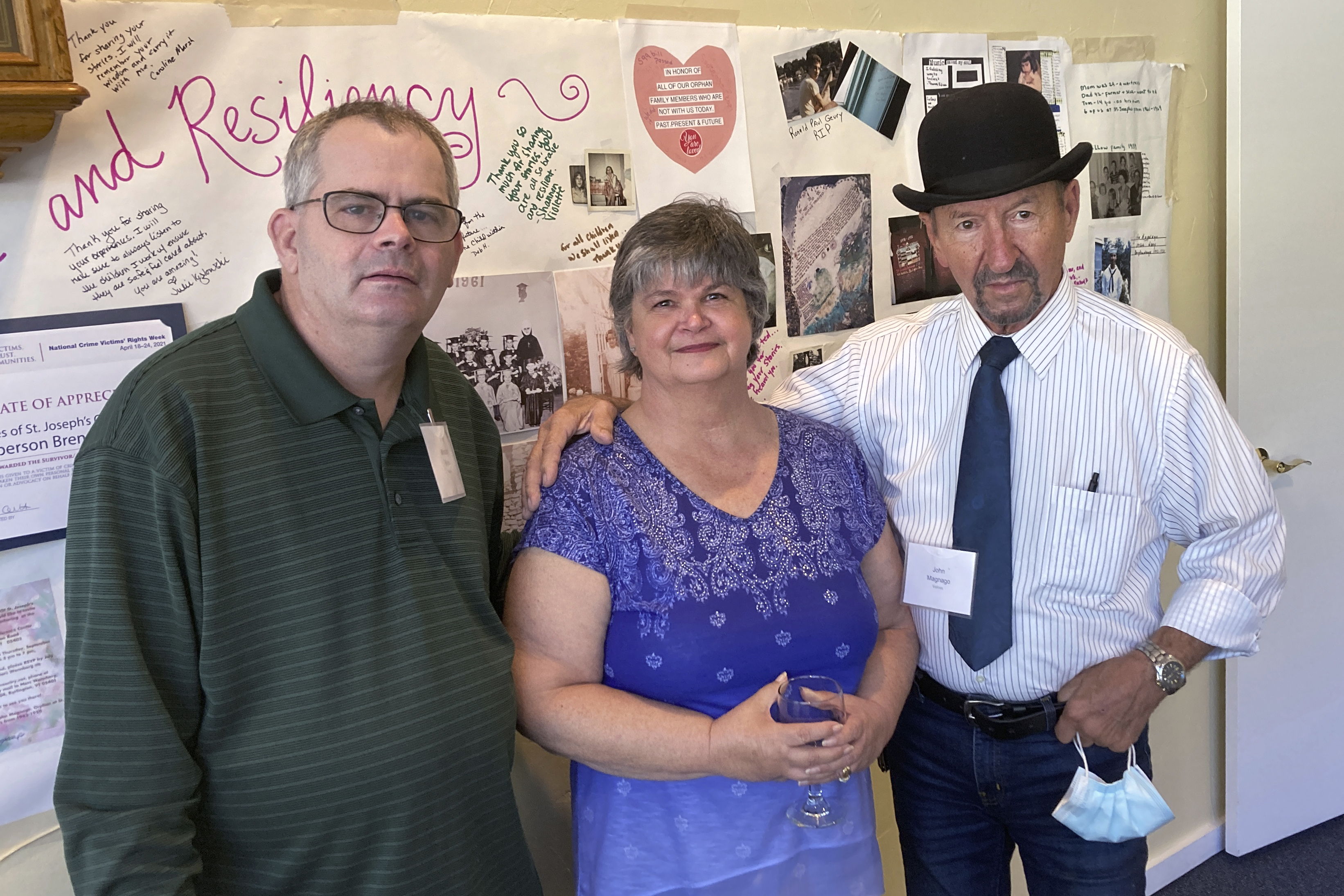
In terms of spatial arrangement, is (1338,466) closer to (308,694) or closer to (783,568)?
(783,568)

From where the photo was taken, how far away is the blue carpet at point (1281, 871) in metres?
2.75

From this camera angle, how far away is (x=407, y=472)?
122cm

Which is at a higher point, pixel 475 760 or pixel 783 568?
pixel 783 568

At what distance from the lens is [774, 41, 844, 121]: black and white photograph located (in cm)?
188

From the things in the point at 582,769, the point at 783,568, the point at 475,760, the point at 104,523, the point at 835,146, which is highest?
the point at 835,146

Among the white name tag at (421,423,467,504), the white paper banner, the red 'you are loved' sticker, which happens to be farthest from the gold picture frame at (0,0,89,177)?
the red 'you are loved' sticker

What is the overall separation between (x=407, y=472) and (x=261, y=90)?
626 mm

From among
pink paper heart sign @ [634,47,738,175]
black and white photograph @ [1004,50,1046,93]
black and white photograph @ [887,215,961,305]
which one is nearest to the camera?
pink paper heart sign @ [634,47,738,175]

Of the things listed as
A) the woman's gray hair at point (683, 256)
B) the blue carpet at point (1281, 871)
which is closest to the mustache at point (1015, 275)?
the woman's gray hair at point (683, 256)

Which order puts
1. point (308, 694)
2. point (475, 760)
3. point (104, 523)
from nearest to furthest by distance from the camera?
1. point (104, 523)
2. point (308, 694)
3. point (475, 760)

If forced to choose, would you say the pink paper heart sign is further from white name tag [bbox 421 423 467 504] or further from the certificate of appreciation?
the certificate of appreciation

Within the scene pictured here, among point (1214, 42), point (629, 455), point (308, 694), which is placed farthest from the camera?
point (1214, 42)

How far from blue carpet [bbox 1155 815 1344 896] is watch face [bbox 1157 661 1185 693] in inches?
67.9

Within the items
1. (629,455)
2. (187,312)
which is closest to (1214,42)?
(629,455)
